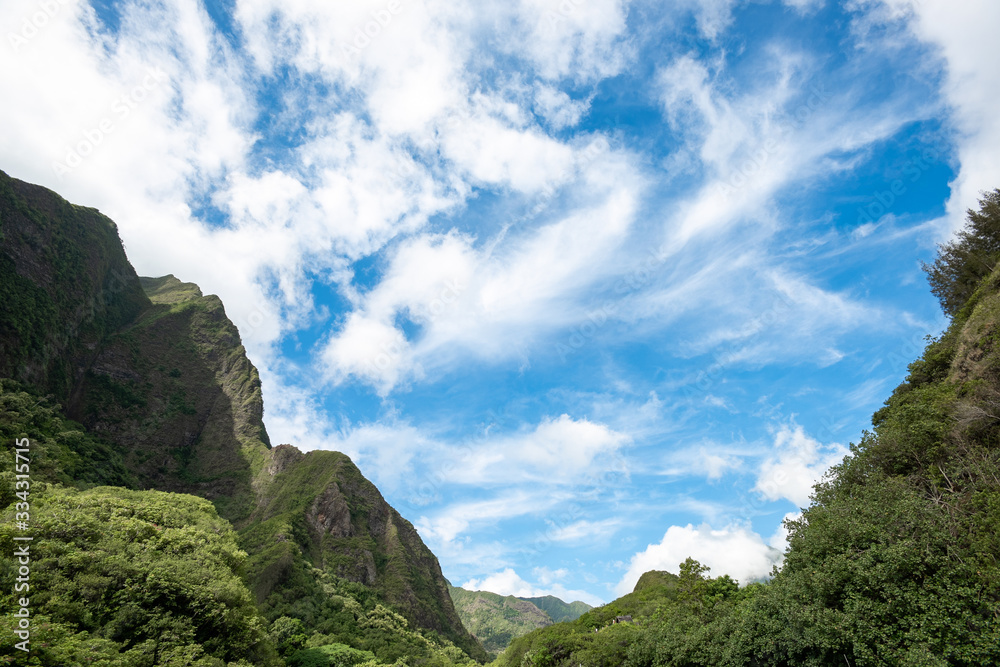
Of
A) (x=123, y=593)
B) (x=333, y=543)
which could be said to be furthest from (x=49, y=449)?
(x=333, y=543)

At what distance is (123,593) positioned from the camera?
25766 millimetres

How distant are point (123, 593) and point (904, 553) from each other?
134ft

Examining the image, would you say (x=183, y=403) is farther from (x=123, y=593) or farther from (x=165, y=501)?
(x=123, y=593)

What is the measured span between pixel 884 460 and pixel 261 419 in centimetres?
16079

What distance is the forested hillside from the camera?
19.0m

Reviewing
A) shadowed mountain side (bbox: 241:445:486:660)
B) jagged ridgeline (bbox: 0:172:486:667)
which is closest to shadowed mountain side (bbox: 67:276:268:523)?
jagged ridgeline (bbox: 0:172:486:667)

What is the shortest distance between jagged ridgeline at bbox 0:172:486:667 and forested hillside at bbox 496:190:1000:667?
32.3m

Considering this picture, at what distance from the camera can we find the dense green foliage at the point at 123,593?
2164 centimetres

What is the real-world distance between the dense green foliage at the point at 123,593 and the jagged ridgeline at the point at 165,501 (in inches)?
4.3

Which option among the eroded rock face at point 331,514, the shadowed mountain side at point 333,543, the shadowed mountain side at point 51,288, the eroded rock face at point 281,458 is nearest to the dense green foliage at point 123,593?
the shadowed mountain side at point 333,543

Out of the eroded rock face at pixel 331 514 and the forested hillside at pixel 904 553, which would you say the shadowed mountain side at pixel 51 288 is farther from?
the forested hillside at pixel 904 553

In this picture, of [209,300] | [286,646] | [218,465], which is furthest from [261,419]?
[286,646]

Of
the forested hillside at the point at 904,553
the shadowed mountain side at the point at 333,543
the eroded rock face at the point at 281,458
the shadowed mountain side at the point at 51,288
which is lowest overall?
the forested hillside at the point at 904,553

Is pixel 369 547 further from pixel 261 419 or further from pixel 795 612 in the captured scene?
pixel 795 612
